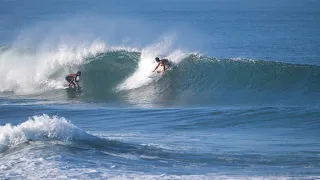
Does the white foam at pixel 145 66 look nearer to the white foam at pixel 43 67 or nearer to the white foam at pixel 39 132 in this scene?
the white foam at pixel 43 67

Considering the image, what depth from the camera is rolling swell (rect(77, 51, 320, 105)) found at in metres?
24.7

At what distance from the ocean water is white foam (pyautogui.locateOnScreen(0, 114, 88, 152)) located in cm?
2

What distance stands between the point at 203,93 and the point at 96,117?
637 cm

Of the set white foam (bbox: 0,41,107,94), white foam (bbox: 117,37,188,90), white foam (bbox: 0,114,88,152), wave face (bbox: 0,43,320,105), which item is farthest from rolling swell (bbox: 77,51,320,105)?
white foam (bbox: 0,114,88,152)

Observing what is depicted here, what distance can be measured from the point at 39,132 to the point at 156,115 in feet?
20.9

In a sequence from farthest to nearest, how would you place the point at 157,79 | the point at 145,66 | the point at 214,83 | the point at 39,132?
the point at 145,66, the point at 157,79, the point at 214,83, the point at 39,132

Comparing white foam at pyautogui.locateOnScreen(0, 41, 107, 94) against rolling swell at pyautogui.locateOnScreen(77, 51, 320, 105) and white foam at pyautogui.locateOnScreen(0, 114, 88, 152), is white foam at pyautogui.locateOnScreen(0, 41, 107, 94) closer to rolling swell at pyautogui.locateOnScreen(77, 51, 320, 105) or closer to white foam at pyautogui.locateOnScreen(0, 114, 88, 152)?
rolling swell at pyautogui.locateOnScreen(77, 51, 320, 105)

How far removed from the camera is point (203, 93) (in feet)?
85.0

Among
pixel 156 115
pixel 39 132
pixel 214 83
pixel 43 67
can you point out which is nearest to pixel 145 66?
pixel 214 83

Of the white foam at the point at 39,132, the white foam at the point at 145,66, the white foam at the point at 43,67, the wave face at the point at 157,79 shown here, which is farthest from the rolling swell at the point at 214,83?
the white foam at the point at 39,132

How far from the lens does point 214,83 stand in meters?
27.1

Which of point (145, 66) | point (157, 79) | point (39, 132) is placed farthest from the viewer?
point (145, 66)

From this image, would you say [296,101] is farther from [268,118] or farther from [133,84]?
[133,84]

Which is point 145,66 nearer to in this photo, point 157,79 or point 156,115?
point 157,79
